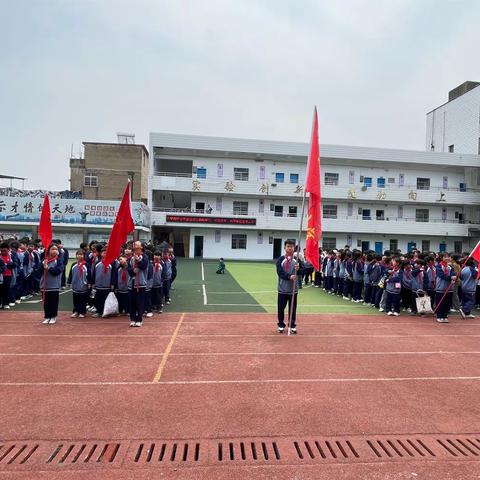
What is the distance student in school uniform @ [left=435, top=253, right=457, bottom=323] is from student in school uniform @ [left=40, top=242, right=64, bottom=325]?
9.17 metres

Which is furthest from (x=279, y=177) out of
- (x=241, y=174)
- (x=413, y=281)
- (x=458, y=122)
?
(x=413, y=281)

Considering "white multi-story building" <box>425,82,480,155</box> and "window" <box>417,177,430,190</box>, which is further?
"white multi-story building" <box>425,82,480,155</box>

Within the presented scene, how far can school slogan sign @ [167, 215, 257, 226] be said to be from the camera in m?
35.9

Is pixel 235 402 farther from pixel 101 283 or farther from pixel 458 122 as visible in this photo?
pixel 458 122

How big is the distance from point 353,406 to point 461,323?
264 inches

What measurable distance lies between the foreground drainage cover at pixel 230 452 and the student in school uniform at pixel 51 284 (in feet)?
18.0

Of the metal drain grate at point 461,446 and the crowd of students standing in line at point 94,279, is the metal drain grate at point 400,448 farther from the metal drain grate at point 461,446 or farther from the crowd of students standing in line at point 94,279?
the crowd of students standing in line at point 94,279

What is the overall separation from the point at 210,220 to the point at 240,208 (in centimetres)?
335

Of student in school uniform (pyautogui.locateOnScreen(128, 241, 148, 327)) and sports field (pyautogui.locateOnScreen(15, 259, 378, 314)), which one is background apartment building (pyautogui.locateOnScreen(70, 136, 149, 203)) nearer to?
sports field (pyautogui.locateOnScreen(15, 259, 378, 314))

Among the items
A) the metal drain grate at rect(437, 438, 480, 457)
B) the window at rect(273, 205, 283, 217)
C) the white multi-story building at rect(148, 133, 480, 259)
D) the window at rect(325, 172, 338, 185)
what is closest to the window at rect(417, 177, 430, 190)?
the white multi-story building at rect(148, 133, 480, 259)

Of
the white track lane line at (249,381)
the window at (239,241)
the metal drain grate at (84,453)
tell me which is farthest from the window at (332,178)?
the metal drain grate at (84,453)

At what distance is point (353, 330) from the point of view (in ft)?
29.7

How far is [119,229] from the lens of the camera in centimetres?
880

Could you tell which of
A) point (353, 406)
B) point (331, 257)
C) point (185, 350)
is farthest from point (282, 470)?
point (331, 257)
